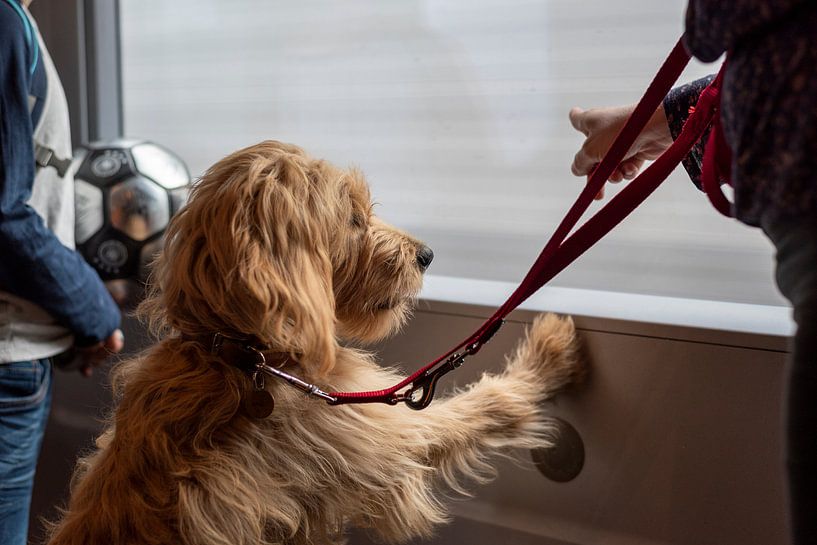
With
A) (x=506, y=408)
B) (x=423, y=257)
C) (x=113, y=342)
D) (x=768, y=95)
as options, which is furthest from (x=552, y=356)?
(x=113, y=342)

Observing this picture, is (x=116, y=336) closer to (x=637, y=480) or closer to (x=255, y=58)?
(x=255, y=58)

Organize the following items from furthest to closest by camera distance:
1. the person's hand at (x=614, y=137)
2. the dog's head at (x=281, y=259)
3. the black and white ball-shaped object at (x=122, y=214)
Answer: the black and white ball-shaped object at (x=122, y=214), the person's hand at (x=614, y=137), the dog's head at (x=281, y=259)

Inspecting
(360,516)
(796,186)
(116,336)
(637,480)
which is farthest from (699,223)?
(116,336)

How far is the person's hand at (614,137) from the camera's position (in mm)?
1350

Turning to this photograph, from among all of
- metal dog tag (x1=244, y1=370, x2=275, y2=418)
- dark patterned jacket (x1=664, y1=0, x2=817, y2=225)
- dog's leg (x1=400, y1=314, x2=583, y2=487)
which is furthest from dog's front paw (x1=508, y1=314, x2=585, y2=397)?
dark patterned jacket (x1=664, y1=0, x2=817, y2=225)

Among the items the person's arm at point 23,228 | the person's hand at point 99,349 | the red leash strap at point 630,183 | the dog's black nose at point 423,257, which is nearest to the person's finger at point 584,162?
the red leash strap at point 630,183

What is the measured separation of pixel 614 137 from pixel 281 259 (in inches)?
24.5

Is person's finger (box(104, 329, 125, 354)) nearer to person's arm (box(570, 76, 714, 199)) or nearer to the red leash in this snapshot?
the red leash

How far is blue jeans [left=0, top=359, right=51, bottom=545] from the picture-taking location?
1749 millimetres

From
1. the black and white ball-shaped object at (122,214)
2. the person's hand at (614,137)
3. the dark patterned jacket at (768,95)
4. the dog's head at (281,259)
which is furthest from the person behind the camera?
the black and white ball-shaped object at (122,214)

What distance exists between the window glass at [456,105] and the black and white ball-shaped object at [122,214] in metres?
0.49

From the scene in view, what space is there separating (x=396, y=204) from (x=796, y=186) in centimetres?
168

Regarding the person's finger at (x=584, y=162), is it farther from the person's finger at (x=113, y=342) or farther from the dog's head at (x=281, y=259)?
the person's finger at (x=113, y=342)

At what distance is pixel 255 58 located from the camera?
262cm
